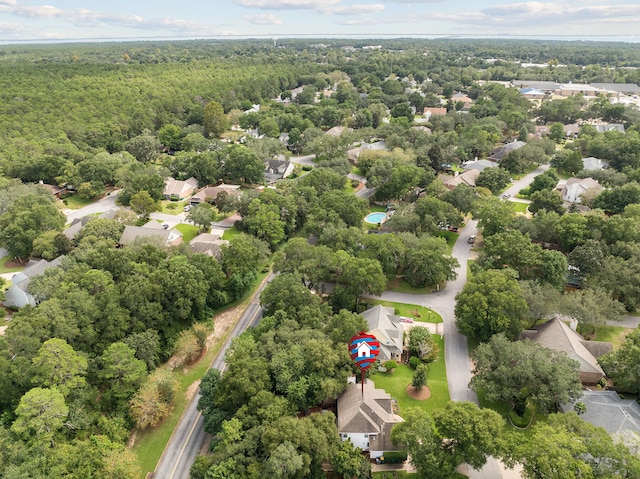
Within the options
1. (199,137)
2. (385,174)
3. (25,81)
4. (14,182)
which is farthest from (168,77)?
(385,174)

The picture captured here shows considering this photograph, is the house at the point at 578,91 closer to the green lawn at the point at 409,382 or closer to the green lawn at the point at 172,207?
the green lawn at the point at 172,207

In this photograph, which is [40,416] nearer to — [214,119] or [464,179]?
[464,179]

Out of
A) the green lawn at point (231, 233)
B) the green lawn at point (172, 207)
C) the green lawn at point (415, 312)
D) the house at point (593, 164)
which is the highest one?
the house at point (593, 164)

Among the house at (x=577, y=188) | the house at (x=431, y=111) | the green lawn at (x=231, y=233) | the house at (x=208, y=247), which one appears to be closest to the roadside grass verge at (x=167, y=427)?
the house at (x=208, y=247)

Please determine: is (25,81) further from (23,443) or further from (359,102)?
(23,443)

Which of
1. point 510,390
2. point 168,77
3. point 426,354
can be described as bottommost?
point 426,354
